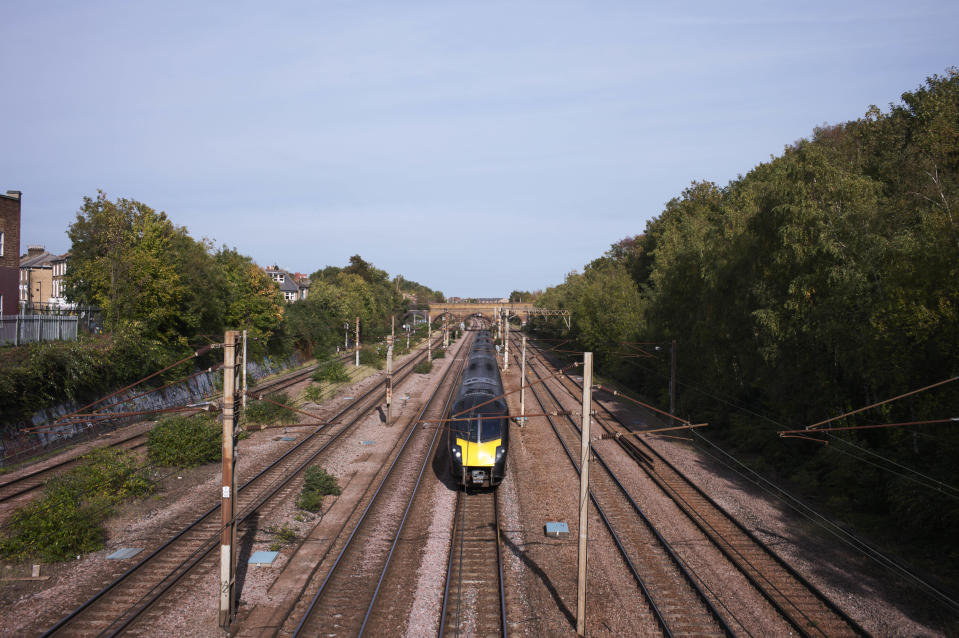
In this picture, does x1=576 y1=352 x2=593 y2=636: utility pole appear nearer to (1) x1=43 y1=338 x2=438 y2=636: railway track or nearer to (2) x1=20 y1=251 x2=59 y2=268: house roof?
(1) x1=43 y1=338 x2=438 y2=636: railway track

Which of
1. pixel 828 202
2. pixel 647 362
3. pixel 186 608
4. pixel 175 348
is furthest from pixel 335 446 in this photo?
pixel 647 362

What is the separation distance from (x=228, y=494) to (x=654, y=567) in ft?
32.9

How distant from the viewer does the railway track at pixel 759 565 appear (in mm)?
11891

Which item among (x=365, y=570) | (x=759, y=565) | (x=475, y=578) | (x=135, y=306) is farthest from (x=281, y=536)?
(x=135, y=306)

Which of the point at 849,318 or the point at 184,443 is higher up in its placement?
the point at 849,318

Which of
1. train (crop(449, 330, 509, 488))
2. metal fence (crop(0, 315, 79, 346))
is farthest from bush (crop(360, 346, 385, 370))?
train (crop(449, 330, 509, 488))

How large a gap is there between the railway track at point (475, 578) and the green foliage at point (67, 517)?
29.3ft

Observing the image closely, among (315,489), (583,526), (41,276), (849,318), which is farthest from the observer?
(41,276)

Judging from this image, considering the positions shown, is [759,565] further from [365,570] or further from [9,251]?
[9,251]

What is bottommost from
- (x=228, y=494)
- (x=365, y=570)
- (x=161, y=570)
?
(x=365, y=570)

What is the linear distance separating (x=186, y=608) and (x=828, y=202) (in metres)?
23.6

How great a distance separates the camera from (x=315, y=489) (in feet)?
61.7

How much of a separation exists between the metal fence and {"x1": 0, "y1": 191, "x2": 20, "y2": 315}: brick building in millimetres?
3177

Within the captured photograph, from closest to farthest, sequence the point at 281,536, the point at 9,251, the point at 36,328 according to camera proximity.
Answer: the point at 281,536 < the point at 36,328 < the point at 9,251
